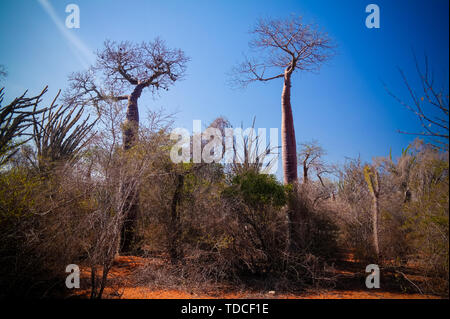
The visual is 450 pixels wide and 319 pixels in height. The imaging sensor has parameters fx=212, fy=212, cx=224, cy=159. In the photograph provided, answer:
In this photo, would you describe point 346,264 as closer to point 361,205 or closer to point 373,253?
point 373,253

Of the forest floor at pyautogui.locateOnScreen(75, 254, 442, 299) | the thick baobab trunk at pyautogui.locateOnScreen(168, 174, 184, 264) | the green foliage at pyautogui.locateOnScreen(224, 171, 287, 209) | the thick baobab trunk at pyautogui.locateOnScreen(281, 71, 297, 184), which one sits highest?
the thick baobab trunk at pyautogui.locateOnScreen(281, 71, 297, 184)

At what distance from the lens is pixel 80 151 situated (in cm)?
834

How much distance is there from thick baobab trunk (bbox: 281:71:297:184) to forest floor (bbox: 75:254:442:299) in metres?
3.29

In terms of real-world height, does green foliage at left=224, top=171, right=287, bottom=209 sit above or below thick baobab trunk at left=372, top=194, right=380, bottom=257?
above

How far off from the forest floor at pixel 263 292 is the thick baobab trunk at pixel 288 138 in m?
3.29

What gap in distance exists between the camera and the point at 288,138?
8047 mm

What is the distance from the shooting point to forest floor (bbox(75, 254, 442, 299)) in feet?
16.5

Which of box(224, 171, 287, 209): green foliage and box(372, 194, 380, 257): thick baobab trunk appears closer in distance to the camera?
box(372, 194, 380, 257): thick baobab trunk

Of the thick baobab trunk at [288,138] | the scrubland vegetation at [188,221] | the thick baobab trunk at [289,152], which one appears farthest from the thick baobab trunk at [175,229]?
the thick baobab trunk at [288,138]

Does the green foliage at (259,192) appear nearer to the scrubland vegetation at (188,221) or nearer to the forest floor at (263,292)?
the scrubland vegetation at (188,221)

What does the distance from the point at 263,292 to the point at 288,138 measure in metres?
5.17

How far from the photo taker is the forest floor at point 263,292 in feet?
16.5

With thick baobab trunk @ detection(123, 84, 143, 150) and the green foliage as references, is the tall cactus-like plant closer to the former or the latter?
the green foliage

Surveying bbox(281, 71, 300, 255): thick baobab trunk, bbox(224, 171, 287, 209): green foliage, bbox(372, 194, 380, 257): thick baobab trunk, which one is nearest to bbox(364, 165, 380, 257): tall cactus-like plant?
bbox(372, 194, 380, 257): thick baobab trunk
